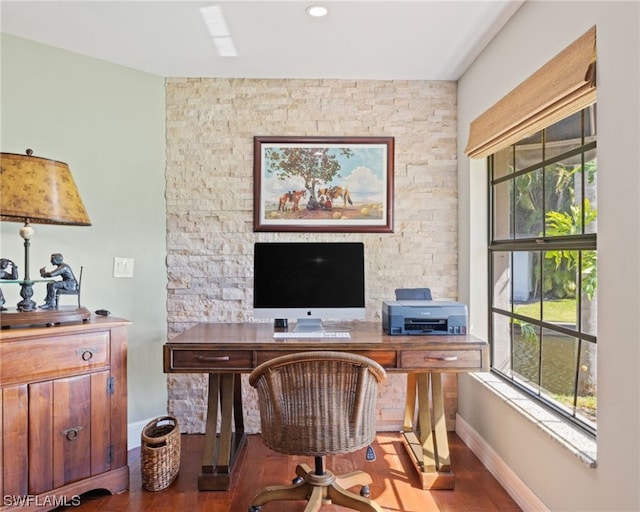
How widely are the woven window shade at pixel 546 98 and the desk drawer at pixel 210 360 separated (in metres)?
1.71

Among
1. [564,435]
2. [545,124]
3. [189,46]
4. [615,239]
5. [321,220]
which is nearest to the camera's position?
[615,239]

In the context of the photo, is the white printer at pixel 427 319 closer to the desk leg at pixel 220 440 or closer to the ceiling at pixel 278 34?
the desk leg at pixel 220 440

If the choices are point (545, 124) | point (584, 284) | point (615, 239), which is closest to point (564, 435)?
point (584, 284)

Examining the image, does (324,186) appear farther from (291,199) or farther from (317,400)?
→ (317,400)

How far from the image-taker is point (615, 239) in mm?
1393

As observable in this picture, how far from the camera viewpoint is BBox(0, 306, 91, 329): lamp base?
184cm

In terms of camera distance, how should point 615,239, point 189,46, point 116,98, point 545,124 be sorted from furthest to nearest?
point 116,98 < point 189,46 < point 545,124 < point 615,239

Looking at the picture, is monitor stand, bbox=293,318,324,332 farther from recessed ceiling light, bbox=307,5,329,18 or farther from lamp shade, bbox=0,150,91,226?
recessed ceiling light, bbox=307,5,329,18

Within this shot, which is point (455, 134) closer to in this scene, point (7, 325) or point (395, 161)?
point (395, 161)

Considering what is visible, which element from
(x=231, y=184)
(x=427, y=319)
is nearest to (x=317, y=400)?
(x=427, y=319)

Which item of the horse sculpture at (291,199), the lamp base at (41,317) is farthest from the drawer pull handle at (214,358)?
the horse sculpture at (291,199)

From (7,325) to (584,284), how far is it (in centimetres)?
251

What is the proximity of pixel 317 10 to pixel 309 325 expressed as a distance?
5.54 ft

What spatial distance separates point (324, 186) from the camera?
111 inches
